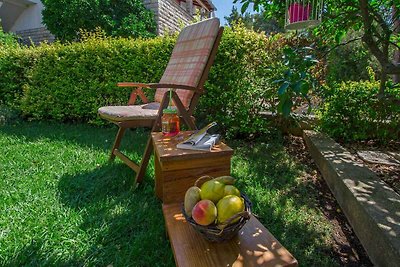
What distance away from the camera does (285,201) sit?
1.81 metres

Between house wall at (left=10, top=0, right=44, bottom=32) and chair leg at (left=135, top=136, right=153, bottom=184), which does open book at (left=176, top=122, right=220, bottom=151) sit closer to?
chair leg at (left=135, top=136, right=153, bottom=184)

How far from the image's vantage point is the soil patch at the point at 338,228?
51.8 inches

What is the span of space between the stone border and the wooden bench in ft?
1.63

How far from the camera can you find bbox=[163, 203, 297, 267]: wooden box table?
0.91 m

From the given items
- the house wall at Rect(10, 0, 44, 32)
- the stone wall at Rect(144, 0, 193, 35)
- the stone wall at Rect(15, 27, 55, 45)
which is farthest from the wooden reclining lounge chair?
the house wall at Rect(10, 0, 44, 32)

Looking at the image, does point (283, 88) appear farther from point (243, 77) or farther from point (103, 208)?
point (243, 77)

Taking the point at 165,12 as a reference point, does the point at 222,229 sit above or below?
below

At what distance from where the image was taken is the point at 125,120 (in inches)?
72.4

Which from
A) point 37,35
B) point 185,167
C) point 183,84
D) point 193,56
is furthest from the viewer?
point 37,35

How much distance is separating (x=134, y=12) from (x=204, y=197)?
253 inches

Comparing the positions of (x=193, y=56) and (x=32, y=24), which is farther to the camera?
(x=32, y=24)

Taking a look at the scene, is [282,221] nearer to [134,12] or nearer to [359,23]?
[359,23]

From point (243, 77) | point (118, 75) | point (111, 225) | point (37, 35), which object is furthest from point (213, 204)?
point (37, 35)

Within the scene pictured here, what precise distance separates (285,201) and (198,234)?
0.92 metres
